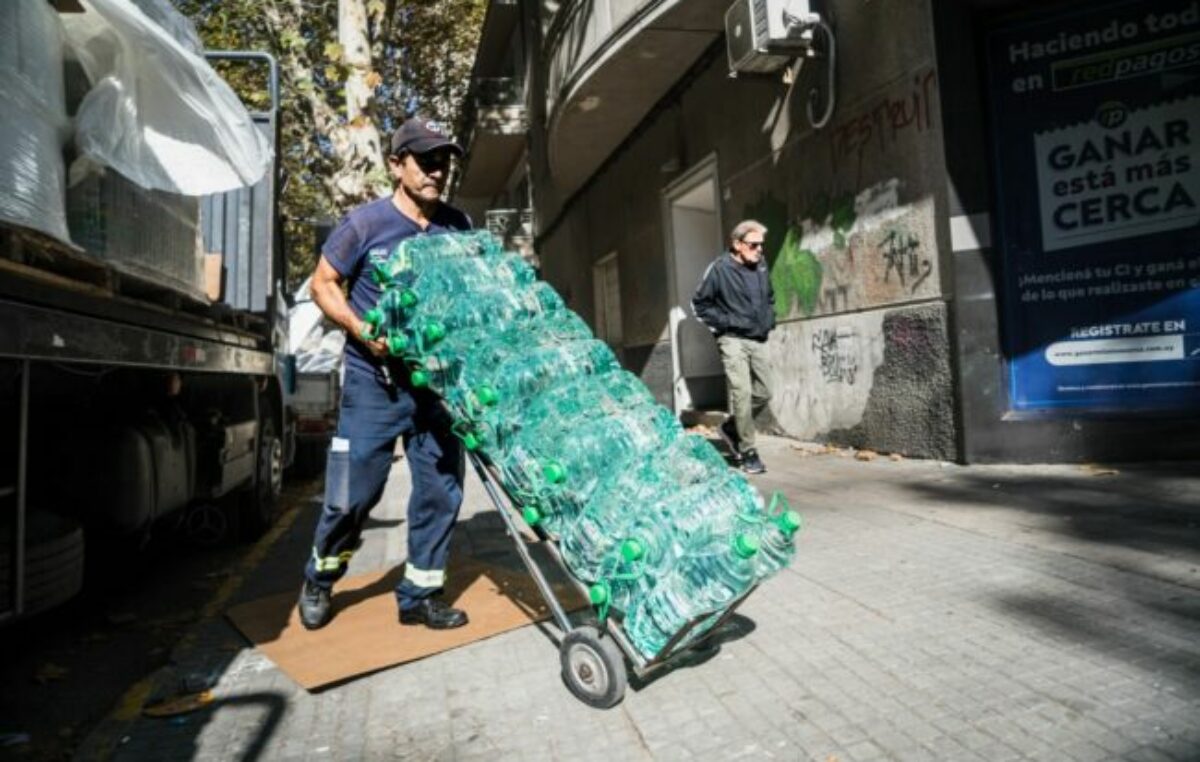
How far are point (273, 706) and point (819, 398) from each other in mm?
5675

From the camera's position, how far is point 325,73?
10477mm

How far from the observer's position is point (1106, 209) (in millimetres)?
5488

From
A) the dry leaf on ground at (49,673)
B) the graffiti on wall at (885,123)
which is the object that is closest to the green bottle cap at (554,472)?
the dry leaf on ground at (49,673)

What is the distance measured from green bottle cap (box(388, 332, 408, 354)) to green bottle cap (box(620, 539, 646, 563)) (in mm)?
1106

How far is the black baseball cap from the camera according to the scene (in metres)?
3.14

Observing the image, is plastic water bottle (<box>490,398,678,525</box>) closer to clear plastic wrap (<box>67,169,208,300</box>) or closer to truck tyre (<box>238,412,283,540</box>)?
clear plastic wrap (<box>67,169,208,300</box>)

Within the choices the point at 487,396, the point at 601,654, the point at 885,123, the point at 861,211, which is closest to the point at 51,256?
the point at 487,396

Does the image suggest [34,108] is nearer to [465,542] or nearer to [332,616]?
[332,616]

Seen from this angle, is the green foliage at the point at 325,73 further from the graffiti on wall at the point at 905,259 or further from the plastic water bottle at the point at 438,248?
the graffiti on wall at the point at 905,259

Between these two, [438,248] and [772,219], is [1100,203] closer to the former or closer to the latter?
[772,219]

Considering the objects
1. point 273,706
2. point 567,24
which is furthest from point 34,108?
point 567,24

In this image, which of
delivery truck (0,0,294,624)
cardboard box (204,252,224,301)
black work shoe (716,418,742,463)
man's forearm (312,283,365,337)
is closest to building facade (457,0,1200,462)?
black work shoe (716,418,742,463)

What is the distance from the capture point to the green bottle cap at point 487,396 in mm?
2611

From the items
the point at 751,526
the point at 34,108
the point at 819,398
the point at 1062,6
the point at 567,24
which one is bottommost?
the point at 751,526
